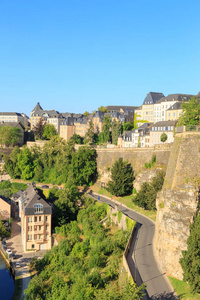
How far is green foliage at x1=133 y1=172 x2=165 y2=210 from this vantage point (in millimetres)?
40656

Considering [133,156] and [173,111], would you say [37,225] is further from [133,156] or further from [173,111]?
[173,111]

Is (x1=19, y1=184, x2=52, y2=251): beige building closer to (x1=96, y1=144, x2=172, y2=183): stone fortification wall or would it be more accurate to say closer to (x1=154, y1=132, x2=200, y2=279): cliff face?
(x1=96, y1=144, x2=172, y2=183): stone fortification wall

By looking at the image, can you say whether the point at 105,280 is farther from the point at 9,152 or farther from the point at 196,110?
the point at 9,152

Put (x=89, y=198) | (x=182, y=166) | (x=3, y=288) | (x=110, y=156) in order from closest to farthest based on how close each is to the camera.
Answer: (x=182, y=166), (x=3, y=288), (x=89, y=198), (x=110, y=156)

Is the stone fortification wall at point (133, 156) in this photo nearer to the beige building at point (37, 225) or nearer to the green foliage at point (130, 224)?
the green foliage at point (130, 224)

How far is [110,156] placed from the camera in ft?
202

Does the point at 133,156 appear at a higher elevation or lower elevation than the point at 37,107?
lower

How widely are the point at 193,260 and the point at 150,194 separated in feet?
57.1

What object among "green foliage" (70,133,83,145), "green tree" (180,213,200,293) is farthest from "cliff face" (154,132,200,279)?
"green foliage" (70,133,83,145)

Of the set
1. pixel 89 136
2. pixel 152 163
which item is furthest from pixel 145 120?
pixel 152 163

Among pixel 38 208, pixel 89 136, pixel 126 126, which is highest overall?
pixel 126 126

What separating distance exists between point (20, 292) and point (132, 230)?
1405 centimetres

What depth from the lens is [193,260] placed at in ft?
78.7

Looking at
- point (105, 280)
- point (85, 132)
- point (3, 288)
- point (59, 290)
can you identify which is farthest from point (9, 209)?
point (85, 132)
